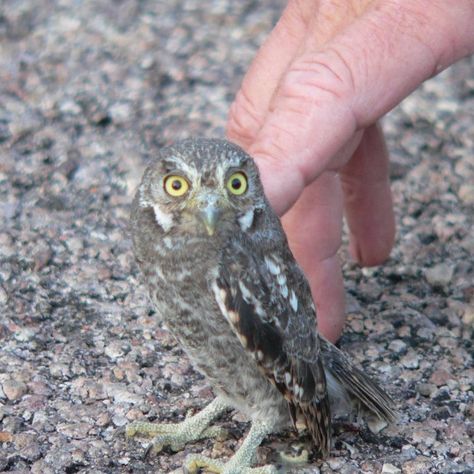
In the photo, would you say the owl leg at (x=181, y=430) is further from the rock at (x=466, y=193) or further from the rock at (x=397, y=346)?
the rock at (x=466, y=193)

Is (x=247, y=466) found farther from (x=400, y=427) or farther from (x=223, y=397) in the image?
(x=400, y=427)

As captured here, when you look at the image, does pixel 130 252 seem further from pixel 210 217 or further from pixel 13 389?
pixel 210 217

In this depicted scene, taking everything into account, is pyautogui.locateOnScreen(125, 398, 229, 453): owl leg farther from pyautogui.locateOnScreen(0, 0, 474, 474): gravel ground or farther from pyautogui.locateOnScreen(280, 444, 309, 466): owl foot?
pyautogui.locateOnScreen(280, 444, 309, 466): owl foot

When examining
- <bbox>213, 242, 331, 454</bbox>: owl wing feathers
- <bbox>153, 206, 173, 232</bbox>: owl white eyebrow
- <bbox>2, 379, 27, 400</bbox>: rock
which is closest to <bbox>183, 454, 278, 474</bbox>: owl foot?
<bbox>213, 242, 331, 454</bbox>: owl wing feathers

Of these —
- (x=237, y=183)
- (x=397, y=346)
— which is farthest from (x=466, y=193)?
(x=237, y=183)

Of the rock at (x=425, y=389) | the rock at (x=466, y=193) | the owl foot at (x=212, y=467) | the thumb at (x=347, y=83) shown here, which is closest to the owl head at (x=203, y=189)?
the thumb at (x=347, y=83)

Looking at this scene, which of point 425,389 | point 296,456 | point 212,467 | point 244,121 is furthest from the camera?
point 244,121
